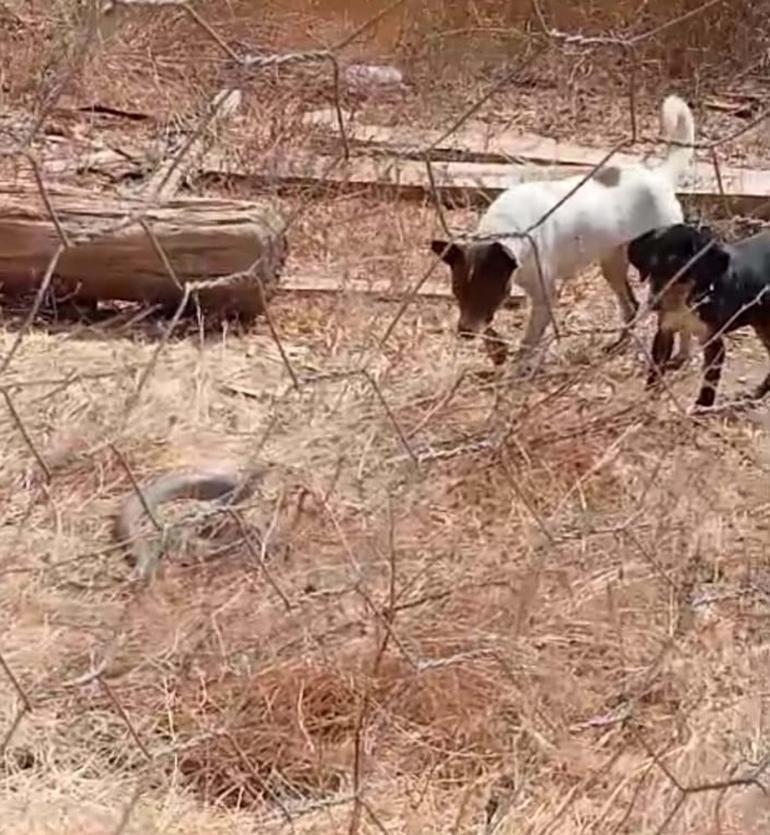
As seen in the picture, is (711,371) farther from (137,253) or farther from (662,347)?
(137,253)

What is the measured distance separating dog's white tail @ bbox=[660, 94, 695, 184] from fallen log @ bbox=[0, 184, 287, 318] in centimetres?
85

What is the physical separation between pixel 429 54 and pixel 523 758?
12.3 feet


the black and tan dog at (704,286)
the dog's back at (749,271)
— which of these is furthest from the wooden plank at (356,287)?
the dog's back at (749,271)

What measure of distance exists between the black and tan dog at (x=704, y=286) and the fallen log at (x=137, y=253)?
83 cm

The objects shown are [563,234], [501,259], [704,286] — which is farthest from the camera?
[563,234]

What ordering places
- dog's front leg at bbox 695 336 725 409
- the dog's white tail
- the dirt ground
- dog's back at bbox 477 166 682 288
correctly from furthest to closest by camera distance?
the dog's white tail → dog's back at bbox 477 166 682 288 → dog's front leg at bbox 695 336 725 409 → the dirt ground

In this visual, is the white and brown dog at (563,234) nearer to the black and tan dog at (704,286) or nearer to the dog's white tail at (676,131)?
the dog's white tail at (676,131)

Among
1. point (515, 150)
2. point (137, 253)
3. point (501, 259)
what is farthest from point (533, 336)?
point (515, 150)

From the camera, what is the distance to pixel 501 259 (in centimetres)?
331

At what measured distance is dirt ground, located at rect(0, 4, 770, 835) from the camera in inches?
76.4

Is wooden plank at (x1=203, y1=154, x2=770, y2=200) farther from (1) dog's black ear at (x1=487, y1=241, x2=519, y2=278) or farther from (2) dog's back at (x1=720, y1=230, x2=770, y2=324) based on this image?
(2) dog's back at (x1=720, y1=230, x2=770, y2=324)

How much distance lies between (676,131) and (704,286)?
2.16 ft

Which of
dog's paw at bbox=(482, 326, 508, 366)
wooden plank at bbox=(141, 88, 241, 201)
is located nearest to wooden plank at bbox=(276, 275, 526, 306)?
dog's paw at bbox=(482, 326, 508, 366)

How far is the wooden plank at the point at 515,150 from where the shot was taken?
438cm
